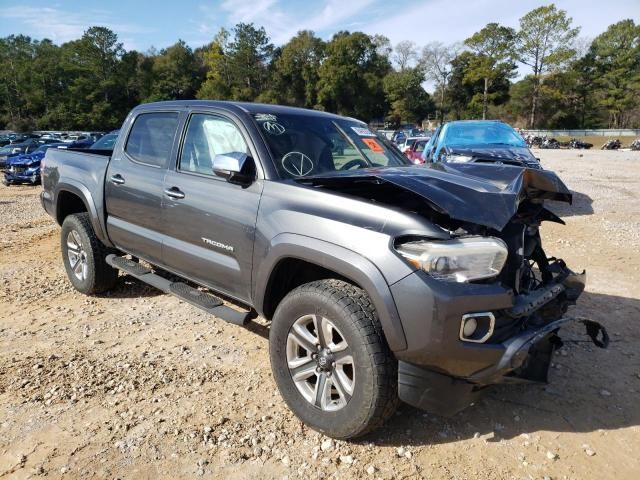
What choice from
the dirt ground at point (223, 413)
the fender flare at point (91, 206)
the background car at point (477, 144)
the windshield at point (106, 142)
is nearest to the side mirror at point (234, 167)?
the dirt ground at point (223, 413)

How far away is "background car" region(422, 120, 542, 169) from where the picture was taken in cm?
765

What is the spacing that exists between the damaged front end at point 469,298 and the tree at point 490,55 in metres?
73.1

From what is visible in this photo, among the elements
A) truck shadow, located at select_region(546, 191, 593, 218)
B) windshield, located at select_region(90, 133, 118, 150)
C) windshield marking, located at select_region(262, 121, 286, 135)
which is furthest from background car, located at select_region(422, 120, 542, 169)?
windshield, located at select_region(90, 133, 118, 150)

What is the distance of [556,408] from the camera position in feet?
9.93

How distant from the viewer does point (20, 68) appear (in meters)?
72.4

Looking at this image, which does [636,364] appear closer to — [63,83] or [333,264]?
[333,264]

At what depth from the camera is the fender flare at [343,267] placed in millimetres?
2285

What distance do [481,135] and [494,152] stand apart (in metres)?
1.81

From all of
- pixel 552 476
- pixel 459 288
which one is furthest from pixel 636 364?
pixel 459 288

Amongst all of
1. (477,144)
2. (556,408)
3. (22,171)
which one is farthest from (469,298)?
(22,171)

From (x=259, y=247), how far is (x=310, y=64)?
77.5 m

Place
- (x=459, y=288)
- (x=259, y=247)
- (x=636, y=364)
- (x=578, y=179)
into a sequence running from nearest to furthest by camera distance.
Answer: (x=459, y=288), (x=259, y=247), (x=636, y=364), (x=578, y=179)

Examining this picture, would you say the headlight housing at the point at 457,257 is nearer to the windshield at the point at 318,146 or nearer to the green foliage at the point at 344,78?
the windshield at the point at 318,146

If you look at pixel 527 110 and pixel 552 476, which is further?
pixel 527 110
